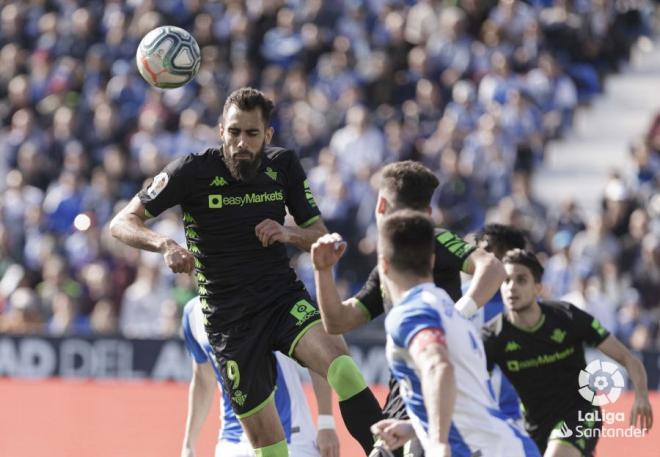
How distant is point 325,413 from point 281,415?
0.79 m

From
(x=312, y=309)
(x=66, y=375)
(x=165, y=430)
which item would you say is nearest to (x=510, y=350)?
(x=312, y=309)

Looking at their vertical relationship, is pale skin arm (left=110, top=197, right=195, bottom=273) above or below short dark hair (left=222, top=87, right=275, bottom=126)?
below

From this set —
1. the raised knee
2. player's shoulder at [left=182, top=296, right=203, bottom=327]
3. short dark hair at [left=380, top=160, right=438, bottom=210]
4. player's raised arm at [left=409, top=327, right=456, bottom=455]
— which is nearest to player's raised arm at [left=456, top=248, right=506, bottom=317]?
short dark hair at [left=380, top=160, right=438, bottom=210]

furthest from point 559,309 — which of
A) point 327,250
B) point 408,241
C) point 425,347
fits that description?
point 425,347

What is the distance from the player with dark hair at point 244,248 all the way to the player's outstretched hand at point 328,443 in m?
0.22

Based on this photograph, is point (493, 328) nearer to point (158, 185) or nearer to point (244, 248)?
point (244, 248)

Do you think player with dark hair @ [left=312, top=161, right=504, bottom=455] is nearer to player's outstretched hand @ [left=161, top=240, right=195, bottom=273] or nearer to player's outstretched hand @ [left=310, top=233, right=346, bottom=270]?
player's outstretched hand @ [left=310, top=233, right=346, bottom=270]

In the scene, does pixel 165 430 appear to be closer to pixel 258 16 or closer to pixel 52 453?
pixel 52 453

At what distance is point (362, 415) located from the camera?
283 inches

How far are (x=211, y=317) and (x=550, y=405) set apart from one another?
2.22m

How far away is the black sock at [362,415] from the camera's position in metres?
7.18

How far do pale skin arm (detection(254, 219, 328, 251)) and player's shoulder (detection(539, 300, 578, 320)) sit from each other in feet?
5.45

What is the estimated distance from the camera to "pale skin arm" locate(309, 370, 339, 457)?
7664 millimetres

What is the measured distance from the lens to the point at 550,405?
848cm
